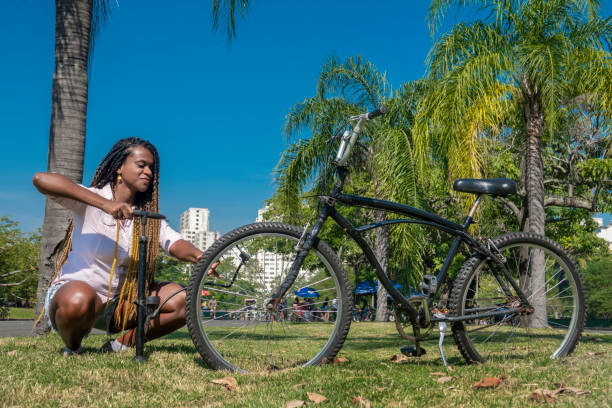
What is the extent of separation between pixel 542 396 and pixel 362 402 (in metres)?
0.87

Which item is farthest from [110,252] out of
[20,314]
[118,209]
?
[20,314]

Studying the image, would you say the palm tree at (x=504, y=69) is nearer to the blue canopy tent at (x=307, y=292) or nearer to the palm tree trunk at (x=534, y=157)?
the palm tree trunk at (x=534, y=157)

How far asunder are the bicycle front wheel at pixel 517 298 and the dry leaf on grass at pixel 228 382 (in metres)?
1.55

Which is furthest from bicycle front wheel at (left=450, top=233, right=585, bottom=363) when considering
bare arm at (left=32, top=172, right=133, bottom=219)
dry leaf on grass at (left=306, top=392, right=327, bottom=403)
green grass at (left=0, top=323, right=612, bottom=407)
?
bare arm at (left=32, top=172, right=133, bottom=219)

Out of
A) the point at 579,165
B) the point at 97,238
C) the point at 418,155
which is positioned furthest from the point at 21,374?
the point at 579,165

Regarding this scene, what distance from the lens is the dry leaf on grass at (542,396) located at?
2.35 m

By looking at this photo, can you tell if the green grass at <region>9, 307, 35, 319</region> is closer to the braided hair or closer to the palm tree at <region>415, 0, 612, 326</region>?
the palm tree at <region>415, 0, 612, 326</region>

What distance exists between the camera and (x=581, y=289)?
148 inches

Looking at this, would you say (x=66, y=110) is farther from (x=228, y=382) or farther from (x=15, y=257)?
(x=15, y=257)

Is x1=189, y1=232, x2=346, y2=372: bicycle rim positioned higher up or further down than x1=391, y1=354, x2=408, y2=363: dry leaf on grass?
higher up

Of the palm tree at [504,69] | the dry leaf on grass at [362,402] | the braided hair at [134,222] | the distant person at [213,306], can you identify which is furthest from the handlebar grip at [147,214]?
the palm tree at [504,69]

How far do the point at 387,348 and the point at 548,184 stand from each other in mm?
15740

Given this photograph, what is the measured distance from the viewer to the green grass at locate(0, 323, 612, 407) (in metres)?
2.37

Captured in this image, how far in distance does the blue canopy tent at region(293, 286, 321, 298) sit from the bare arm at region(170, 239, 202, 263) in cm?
73
